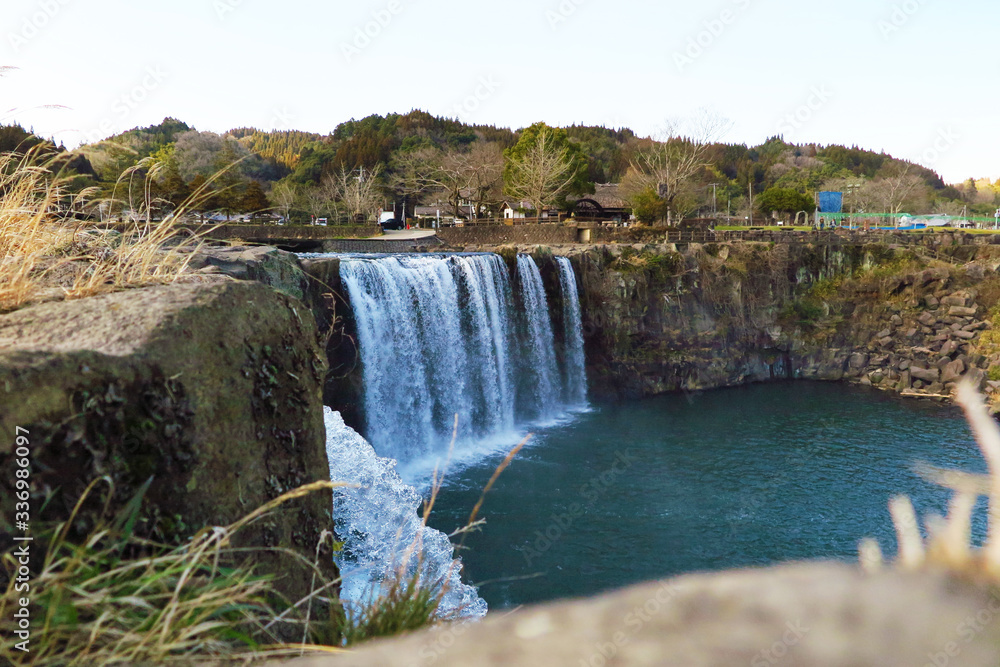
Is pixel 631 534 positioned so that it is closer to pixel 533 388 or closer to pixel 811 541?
pixel 811 541

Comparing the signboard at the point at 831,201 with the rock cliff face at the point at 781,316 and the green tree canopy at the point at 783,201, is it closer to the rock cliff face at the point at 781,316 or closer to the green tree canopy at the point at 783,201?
the green tree canopy at the point at 783,201

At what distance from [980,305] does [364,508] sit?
92.0ft

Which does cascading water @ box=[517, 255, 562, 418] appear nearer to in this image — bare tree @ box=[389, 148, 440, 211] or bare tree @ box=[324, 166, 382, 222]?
bare tree @ box=[324, 166, 382, 222]

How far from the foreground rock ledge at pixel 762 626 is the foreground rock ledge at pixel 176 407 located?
6.42ft

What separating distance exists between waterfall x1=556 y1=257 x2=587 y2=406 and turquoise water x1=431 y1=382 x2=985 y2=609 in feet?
6.24

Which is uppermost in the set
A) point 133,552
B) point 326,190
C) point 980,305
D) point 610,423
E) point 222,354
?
point 326,190

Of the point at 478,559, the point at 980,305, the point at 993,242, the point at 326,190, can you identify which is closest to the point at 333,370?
the point at 478,559

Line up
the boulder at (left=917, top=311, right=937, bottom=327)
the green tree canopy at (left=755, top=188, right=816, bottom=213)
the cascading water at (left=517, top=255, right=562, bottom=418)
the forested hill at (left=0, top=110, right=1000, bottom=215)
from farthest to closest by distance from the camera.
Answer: the forested hill at (left=0, top=110, right=1000, bottom=215) < the green tree canopy at (left=755, top=188, right=816, bottom=213) < the boulder at (left=917, top=311, right=937, bottom=327) < the cascading water at (left=517, top=255, right=562, bottom=418)

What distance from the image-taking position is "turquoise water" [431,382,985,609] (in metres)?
11.1

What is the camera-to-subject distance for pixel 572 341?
2270cm

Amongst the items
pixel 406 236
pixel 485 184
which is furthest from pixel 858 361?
pixel 485 184

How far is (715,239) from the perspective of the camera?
A: 97.2ft

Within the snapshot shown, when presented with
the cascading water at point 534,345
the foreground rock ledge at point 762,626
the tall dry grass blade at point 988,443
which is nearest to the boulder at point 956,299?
the cascading water at point 534,345

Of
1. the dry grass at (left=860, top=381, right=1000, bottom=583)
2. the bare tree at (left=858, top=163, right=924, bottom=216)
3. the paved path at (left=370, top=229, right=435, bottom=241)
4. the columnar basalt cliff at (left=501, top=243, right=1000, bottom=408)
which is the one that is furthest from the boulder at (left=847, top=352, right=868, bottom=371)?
the bare tree at (left=858, top=163, right=924, bottom=216)
